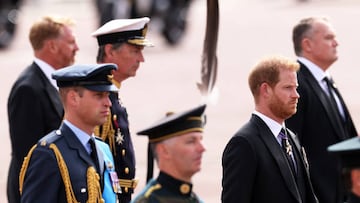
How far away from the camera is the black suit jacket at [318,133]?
9.83 meters

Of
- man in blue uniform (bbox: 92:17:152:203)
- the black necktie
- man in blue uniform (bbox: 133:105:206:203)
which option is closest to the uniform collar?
man in blue uniform (bbox: 133:105:206:203)

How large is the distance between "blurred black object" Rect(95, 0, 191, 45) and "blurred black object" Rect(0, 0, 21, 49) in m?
1.58

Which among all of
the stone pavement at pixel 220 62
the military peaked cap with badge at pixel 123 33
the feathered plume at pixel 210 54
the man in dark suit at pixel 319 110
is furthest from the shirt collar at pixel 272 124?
the stone pavement at pixel 220 62

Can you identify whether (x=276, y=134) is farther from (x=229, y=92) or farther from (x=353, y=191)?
(x=229, y=92)

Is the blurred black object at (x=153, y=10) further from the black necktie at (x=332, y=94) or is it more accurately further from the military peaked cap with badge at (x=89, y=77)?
the military peaked cap with badge at (x=89, y=77)

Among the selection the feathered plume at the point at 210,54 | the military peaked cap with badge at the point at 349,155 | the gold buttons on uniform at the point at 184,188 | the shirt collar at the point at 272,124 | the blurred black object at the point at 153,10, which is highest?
the feathered plume at the point at 210,54

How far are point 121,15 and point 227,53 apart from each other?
201 centimetres

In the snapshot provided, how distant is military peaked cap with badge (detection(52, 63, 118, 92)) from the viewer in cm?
792

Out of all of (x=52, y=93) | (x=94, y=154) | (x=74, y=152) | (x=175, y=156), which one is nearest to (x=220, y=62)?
(x=52, y=93)

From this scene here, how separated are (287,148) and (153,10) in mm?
18643

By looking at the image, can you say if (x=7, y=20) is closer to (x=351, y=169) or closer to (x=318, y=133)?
(x=318, y=133)

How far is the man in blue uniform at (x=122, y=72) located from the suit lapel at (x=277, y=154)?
1.07 meters

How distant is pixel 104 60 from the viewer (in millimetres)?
9211

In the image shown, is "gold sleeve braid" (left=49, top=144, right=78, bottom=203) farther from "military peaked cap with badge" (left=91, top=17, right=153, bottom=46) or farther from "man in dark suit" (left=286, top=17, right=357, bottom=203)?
"man in dark suit" (left=286, top=17, right=357, bottom=203)
